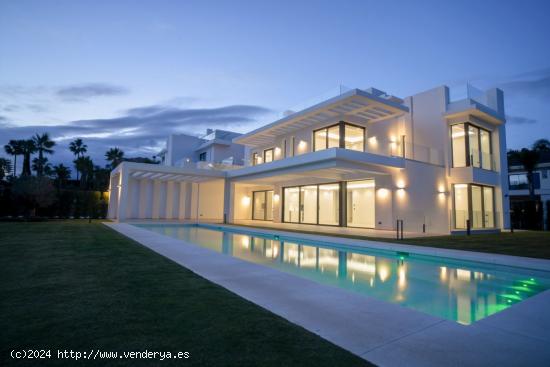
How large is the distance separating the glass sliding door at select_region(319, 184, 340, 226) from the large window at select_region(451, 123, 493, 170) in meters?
6.41

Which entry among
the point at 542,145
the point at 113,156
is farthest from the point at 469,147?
the point at 113,156

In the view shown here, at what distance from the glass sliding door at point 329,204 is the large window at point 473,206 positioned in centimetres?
600

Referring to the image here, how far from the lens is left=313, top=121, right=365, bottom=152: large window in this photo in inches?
615

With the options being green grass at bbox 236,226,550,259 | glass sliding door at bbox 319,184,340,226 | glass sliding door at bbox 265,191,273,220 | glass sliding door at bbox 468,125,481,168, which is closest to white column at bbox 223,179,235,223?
glass sliding door at bbox 265,191,273,220

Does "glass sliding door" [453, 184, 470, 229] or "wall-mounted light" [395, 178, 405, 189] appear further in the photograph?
"glass sliding door" [453, 184, 470, 229]

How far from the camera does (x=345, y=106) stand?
1461cm

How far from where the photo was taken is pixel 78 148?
42750mm

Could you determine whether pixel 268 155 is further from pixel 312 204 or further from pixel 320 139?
pixel 320 139

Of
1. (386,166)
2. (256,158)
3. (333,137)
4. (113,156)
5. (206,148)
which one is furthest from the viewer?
(113,156)

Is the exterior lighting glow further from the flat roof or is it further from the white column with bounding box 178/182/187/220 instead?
the white column with bounding box 178/182/187/220

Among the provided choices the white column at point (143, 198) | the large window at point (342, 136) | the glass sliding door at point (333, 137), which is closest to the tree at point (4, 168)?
the white column at point (143, 198)

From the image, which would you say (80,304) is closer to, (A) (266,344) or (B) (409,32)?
(A) (266,344)

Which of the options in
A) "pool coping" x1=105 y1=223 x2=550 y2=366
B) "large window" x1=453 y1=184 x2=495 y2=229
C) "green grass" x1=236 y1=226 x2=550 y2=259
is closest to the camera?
"pool coping" x1=105 y1=223 x2=550 y2=366

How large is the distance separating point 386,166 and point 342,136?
265 centimetres
